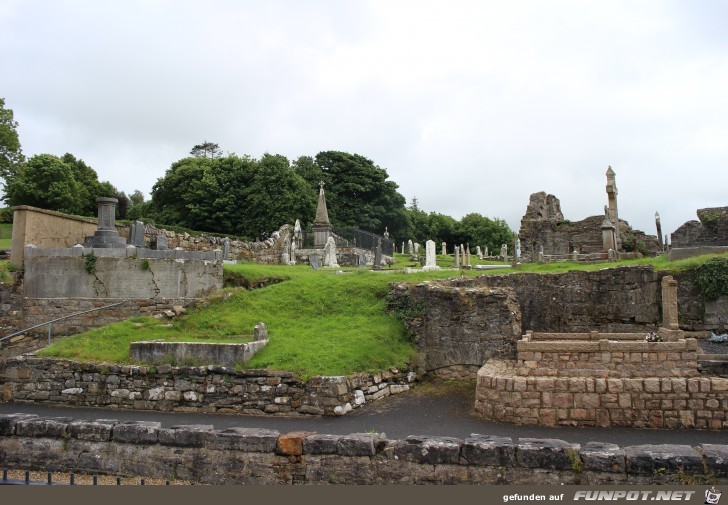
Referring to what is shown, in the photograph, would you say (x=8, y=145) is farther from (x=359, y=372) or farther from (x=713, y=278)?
(x=713, y=278)

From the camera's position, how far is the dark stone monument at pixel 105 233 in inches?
723

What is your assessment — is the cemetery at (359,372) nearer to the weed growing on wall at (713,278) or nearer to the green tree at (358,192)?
the weed growing on wall at (713,278)

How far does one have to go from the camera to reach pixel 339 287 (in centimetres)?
1745

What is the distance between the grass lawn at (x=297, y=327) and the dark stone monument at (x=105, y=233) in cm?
328

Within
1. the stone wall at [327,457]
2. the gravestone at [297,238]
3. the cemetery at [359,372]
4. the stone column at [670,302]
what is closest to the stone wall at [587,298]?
the cemetery at [359,372]

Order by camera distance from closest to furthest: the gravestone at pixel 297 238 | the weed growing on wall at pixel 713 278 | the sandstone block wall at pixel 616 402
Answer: the sandstone block wall at pixel 616 402 → the weed growing on wall at pixel 713 278 → the gravestone at pixel 297 238

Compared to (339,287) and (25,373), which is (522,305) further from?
(25,373)

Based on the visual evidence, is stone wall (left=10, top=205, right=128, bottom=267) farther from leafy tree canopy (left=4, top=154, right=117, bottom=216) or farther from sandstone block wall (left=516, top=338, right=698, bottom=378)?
leafy tree canopy (left=4, top=154, right=117, bottom=216)

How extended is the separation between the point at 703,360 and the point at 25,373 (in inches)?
656

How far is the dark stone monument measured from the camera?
18.4 metres

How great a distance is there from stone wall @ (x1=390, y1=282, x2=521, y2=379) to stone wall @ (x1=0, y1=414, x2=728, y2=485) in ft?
27.9

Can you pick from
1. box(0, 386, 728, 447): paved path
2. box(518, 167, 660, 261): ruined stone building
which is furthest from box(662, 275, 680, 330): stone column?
box(518, 167, 660, 261): ruined stone building

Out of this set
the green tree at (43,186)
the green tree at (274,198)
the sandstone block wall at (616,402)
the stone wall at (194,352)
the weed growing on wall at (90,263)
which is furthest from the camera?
the green tree at (274,198)

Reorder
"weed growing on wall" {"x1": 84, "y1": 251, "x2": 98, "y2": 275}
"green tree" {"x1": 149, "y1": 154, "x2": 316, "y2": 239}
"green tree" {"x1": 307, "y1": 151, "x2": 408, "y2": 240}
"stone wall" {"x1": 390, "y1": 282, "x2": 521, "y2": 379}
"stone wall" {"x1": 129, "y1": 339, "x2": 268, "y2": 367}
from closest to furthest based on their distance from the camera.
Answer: "stone wall" {"x1": 129, "y1": 339, "x2": 268, "y2": 367}, "stone wall" {"x1": 390, "y1": 282, "x2": 521, "y2": 379}, "weed growing on wall" {"x1": 84, "y1": 251, "x2": 98, "y2": 275}, "green tree" {"x1": 149, "y1": 154, "x2": 316, "y2": 239}, "green tree" {"x1": 307, "y1": 151, "x2": 408, "y2": 240}
